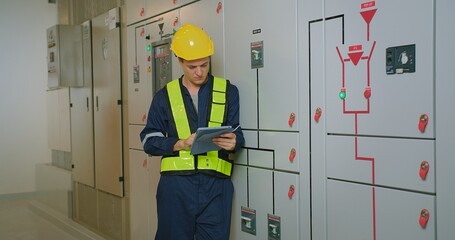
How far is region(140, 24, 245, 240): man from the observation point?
2566 millimetres

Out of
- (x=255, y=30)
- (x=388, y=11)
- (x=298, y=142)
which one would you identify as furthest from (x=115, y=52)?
(x=388, y=11)

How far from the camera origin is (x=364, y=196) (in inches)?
79.4

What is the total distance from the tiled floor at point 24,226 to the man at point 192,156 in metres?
2.66

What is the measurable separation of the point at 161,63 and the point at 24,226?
10.7 feet

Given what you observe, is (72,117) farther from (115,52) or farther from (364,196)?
(364,196)

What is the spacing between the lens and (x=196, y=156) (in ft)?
8.50

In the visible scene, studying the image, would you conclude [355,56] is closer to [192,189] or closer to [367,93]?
[367,93]

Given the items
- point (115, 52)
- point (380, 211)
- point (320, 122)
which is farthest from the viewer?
point (115, 52)

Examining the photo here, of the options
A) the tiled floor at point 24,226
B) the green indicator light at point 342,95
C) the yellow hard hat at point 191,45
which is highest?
the yellow hard hat at point 191,45

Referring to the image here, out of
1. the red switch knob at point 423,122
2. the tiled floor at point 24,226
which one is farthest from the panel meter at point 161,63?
the tiled floor at point 24,226

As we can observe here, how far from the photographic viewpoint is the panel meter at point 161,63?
11.2 feet

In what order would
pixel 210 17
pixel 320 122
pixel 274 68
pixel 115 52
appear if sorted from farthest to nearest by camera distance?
pixel 115 52 < pixel 210 17 < pixel 274 68 < pixel 320 122

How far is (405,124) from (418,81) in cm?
19

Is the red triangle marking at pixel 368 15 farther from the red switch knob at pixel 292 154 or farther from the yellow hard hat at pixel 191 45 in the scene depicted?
the yellow hard hat at pixel 191 45
